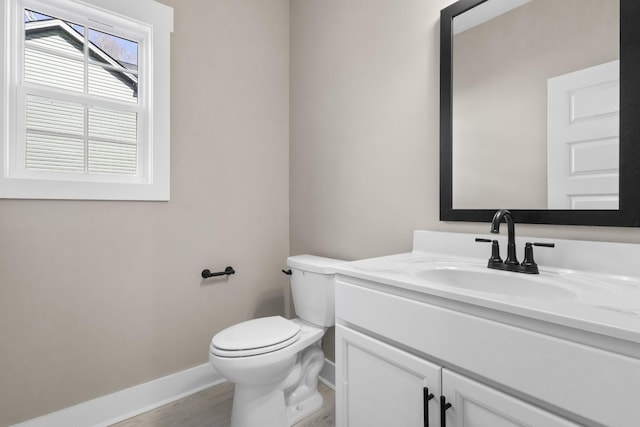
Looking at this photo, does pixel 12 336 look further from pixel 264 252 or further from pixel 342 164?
pixel 342 164

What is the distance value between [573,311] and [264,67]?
7.01ft

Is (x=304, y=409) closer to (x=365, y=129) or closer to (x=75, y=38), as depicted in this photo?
(x=365, y=129)

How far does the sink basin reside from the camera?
0.90m

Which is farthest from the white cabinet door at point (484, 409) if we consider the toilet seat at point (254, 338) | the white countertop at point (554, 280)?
the toilet seat at point (254, 338)

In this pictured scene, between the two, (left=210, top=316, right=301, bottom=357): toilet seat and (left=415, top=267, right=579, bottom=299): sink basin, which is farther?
(left=210, top=316, right=301, bottom=357): toilet seat

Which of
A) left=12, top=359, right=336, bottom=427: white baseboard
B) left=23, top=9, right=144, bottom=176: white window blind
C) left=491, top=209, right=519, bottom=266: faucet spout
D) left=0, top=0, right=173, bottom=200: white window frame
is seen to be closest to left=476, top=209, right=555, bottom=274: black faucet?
left=491, top=209, right=519, bottom=266: faucet spout

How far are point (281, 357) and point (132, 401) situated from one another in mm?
918

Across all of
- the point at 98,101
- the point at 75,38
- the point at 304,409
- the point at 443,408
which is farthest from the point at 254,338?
the point at 75,38

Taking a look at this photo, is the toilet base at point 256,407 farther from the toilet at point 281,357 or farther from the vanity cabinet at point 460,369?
the vanity cabinet at point 460,369

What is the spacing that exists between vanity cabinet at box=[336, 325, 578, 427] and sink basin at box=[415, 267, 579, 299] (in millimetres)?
295

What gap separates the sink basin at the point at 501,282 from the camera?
0.90 m

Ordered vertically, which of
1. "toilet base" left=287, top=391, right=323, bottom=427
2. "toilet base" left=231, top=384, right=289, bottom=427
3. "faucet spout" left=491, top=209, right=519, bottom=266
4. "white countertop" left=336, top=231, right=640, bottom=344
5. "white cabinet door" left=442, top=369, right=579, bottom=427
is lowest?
"toilet base" left=287, top=391, right=323, bottom=427

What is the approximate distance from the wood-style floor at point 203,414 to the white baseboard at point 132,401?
0.04 m

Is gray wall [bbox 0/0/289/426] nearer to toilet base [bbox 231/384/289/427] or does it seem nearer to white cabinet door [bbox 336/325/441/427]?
toilet base [bbox 231/384/289/427]
